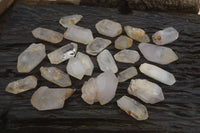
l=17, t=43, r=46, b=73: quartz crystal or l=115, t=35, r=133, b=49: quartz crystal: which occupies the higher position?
l=115, t=35, r=133, b=49: quartz crystal

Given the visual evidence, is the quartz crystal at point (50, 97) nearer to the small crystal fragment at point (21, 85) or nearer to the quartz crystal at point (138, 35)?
the small crystal fragment at point (21, 85)

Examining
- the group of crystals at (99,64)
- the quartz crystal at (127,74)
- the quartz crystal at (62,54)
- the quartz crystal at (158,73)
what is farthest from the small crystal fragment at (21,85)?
the quartz crystal at (158,73)

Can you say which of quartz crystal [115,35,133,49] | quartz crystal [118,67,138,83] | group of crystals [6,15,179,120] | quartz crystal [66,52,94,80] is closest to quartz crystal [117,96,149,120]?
group of crystals [6,15,179,120]

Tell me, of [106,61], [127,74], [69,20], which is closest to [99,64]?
[106,61]

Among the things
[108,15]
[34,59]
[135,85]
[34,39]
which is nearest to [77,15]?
[108,15]

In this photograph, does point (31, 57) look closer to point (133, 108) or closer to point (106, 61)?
point (106, 61)

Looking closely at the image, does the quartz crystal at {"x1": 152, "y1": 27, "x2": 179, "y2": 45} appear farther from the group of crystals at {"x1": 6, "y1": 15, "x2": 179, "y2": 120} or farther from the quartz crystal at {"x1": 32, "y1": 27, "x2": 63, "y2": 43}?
the quartz crystal at {"x1": 32, "y1": 27, "x2": 63, "y2": 43}
